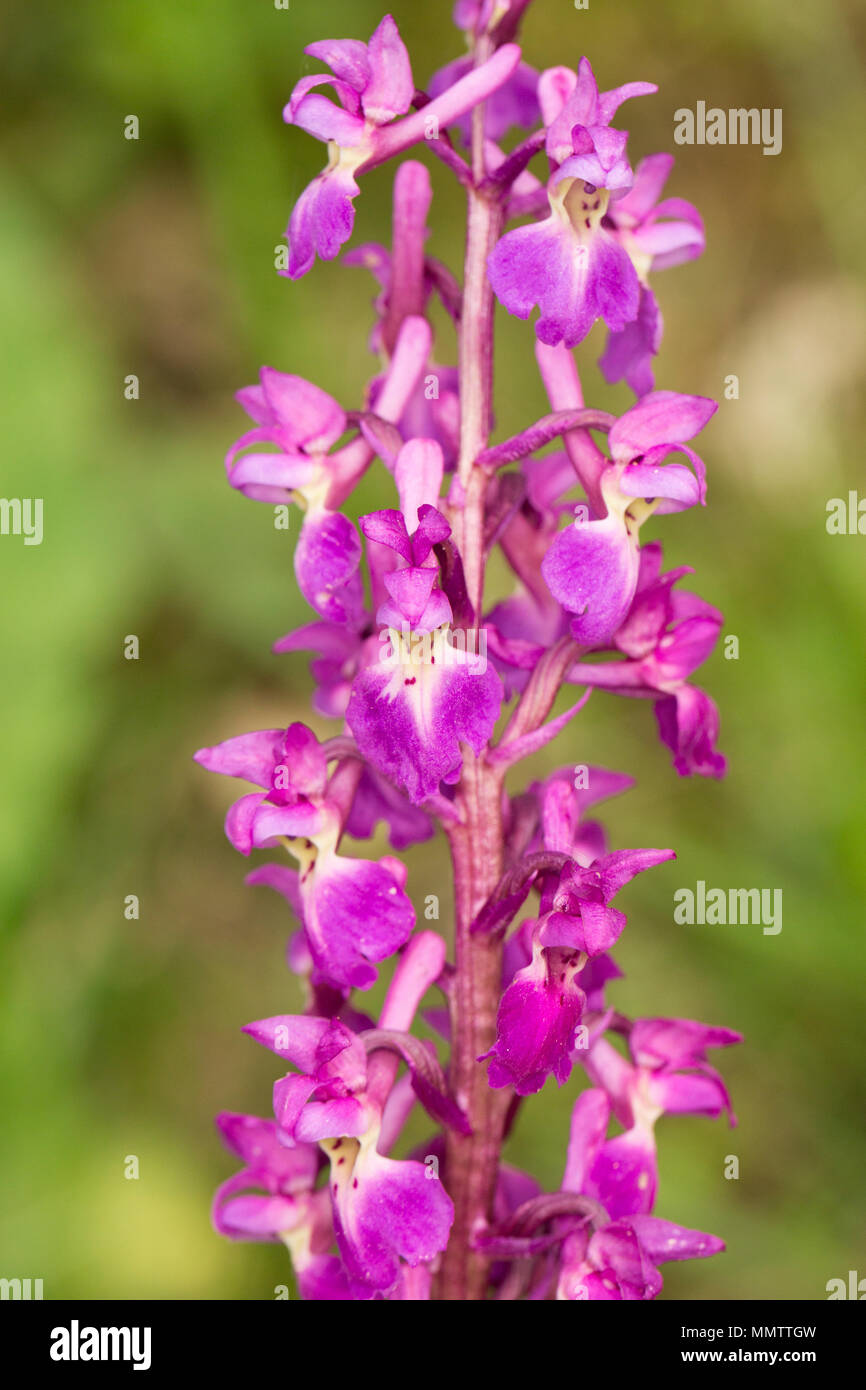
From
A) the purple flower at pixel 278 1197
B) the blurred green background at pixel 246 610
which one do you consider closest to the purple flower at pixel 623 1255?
the purple flower at pixel 278 1197

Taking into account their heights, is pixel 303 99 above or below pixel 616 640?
above

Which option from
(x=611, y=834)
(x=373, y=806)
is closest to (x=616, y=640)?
(x=373, y=806)

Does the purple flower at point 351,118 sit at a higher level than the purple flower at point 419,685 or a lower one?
higher

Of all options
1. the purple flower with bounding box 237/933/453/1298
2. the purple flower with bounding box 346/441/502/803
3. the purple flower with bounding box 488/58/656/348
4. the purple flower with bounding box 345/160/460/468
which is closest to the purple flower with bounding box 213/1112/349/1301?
the purple flower with bounding box 237/933/453/1298

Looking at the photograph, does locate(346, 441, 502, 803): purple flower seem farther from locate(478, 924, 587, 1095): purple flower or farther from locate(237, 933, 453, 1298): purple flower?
locate(237, 933, 453, 1298): purple flower

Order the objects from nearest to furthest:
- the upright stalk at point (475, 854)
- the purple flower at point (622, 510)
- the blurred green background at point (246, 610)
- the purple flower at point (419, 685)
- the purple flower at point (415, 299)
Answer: the purple flower at point (419, 685) → the purple flower at point (622, 510) → the upright stalk at point (475, 854) → the purple flower at point (415, 299) → the blurred green background at point (246, 610)

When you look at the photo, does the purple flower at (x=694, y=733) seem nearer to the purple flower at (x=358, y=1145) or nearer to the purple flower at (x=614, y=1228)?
the purple flower at (x=614, y=1228)

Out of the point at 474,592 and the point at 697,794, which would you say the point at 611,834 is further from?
the point at 474,592

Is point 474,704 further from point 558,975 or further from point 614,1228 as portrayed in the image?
point 614,1228
